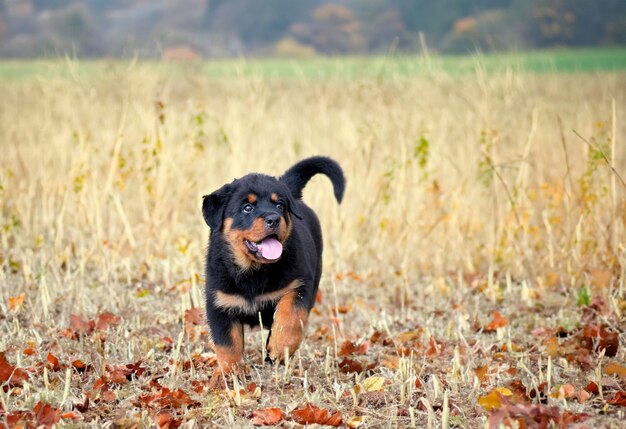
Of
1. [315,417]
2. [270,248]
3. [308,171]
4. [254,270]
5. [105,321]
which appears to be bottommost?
[315,417]

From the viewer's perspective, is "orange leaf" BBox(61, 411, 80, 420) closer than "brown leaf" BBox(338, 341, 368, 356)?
Yes

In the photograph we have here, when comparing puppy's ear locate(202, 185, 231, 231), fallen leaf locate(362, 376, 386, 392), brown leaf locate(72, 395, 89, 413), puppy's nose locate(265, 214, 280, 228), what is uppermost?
puppy's ear locate(202, 185, 231, 231)

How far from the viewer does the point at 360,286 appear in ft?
20.2

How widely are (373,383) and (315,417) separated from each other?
1.90 ft

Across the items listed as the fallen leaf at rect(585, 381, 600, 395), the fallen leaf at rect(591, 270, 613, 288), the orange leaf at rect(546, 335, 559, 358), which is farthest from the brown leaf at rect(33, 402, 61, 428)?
the fallen leaf at rect(591, 270, 613, 288)

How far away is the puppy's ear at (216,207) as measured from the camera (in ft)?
13.3

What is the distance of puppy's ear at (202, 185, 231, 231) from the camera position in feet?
13.3

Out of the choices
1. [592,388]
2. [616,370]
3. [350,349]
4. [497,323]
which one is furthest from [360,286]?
[592,388]

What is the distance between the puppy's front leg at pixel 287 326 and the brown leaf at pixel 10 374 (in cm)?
118

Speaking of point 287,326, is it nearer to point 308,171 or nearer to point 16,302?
point 308,171

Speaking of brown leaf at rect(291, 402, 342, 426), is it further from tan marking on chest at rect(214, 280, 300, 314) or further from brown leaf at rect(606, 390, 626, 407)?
brown leaf at rect(606, 390, 626, 407)

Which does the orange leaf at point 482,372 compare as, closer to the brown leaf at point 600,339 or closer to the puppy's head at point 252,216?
Result: the brown leaf at point 600,339

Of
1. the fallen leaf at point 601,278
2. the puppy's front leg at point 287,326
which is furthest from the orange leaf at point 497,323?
the puppy's front leg at point 287,326

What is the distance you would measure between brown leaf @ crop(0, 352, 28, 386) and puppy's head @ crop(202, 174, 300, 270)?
1.15 m
